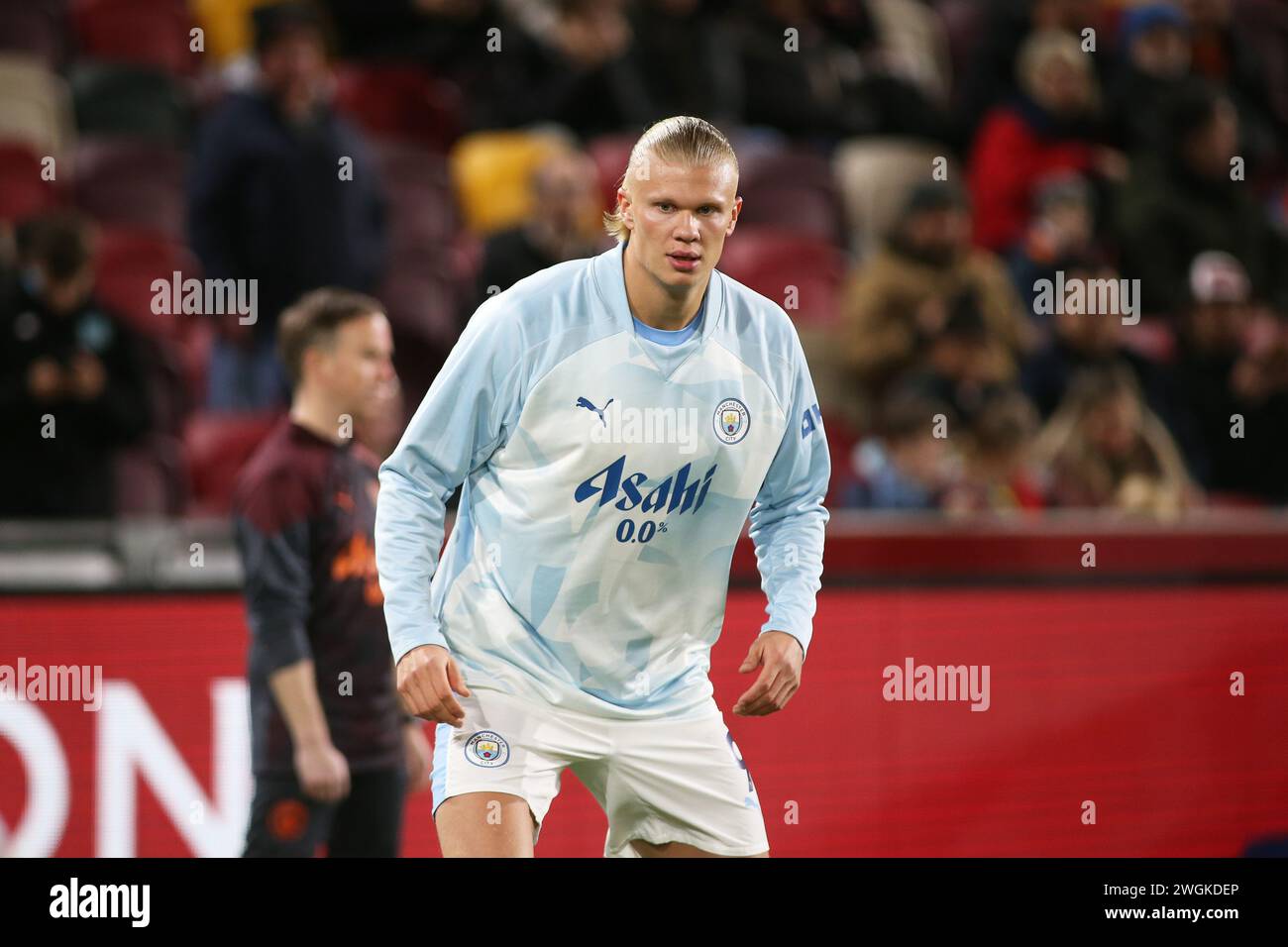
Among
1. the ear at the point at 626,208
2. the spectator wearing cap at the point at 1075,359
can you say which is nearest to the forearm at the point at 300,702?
the ear at the point at 626,208

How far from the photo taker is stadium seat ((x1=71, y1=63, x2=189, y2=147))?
783cm

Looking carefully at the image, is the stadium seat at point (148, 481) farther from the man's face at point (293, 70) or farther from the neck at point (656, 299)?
the neck at point (656, 299)

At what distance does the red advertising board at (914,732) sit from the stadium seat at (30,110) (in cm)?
304

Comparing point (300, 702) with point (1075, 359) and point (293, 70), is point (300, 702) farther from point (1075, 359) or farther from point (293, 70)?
point (1075, 359)

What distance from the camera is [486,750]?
3432mm

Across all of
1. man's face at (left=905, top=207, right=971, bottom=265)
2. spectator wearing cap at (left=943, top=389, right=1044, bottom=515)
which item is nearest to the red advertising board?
spectator wearing cap at (left=943, top=389, right=1044, bottom=515)

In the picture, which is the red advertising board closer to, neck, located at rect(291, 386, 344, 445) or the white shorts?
neck, located at rect(291, 386, 344, 445)

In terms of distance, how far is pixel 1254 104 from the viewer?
384 inches

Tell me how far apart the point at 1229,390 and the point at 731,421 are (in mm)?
4285

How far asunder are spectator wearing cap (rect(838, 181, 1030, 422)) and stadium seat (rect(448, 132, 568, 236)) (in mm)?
1458

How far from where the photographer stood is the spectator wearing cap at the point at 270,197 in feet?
21.4

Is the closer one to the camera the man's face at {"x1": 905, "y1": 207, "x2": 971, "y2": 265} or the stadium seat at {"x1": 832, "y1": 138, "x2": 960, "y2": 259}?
the man's face at {"x1": 905, "y1": 207, "x2": 971, "y2": 265}

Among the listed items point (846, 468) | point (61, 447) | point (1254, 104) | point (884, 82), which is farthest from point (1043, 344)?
point (61, 447)
